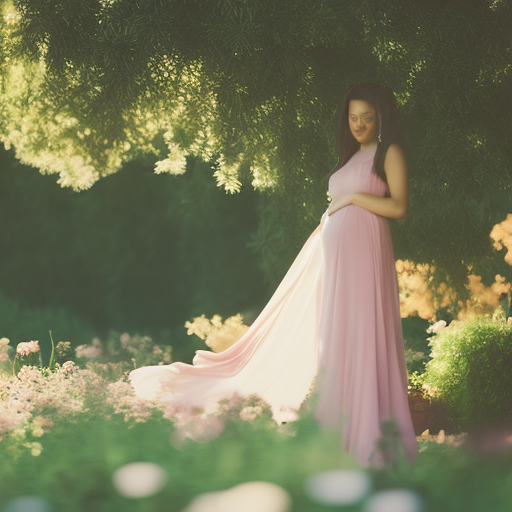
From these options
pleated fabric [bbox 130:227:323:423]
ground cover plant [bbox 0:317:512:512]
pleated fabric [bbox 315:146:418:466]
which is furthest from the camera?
pleated fabric [bbox 130:227:323:423]

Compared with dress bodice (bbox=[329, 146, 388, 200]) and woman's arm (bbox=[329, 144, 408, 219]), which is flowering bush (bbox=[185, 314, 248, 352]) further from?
woman's arm (bbox=[329, 144, 408, 219])

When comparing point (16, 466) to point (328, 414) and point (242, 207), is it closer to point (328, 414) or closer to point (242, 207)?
point (328, 414)

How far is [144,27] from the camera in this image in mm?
4637

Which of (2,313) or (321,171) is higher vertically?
(2,313)

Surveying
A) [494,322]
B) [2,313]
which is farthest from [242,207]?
[494,322]

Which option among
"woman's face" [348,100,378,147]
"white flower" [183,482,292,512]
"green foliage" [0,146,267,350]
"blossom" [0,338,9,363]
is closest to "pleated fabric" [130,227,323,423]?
"woman's face" [348,100,378,147]

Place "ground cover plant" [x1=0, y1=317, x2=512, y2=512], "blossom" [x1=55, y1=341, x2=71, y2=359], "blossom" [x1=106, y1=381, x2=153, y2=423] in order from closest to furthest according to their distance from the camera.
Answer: "ground cover plant" [x1=0, y1=317, x2=512, y2=512]
"blossom" [x1=106, y1=381, x2=153, y2=423]
"blossom" [x1=55, y1=341, x2=71, y2=359]

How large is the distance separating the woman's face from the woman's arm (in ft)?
0.64

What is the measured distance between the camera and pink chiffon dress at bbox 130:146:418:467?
3.79 meters

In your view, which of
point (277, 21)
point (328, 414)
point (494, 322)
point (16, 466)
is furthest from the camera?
point (494, 322)

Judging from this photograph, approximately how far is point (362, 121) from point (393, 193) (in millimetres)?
448

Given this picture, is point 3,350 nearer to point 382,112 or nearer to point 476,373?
A: point 382,112

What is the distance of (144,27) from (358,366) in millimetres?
2484

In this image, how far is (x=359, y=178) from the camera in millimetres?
4039
